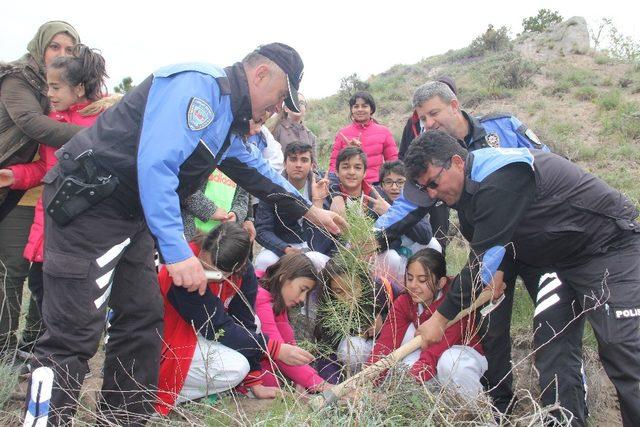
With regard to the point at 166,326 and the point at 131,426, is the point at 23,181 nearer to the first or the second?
the point at 166,326

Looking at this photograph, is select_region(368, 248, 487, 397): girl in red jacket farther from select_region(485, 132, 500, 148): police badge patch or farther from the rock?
the rock

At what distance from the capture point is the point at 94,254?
2625mm

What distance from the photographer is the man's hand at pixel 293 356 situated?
11.6 feet

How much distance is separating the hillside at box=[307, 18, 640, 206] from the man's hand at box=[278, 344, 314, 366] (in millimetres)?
6375

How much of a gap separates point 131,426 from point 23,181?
5.76ft

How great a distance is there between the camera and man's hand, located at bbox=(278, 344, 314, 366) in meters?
3.54

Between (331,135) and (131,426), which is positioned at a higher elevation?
(131,426)

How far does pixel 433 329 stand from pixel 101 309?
68.4 inches

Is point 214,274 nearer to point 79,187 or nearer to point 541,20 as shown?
point 79,187

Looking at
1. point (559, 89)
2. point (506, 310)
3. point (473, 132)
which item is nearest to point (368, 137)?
point (473, 132)

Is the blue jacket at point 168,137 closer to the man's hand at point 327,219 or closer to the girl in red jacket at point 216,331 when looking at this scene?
the girl in red jacket at point 216,331

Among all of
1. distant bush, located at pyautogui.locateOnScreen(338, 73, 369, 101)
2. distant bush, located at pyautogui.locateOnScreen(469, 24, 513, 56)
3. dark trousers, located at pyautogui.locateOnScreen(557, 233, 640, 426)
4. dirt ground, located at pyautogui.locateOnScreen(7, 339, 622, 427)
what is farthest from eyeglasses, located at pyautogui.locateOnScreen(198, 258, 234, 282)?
distant bush, located at pyautogui.locateOnScreen(469, 24, 513, 56)

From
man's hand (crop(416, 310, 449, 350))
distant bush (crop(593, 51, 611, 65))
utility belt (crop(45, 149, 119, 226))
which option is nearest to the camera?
utility belt (crop(45, 149, 119, 226))

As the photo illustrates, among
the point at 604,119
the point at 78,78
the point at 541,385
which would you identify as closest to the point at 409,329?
the point at 541,385
